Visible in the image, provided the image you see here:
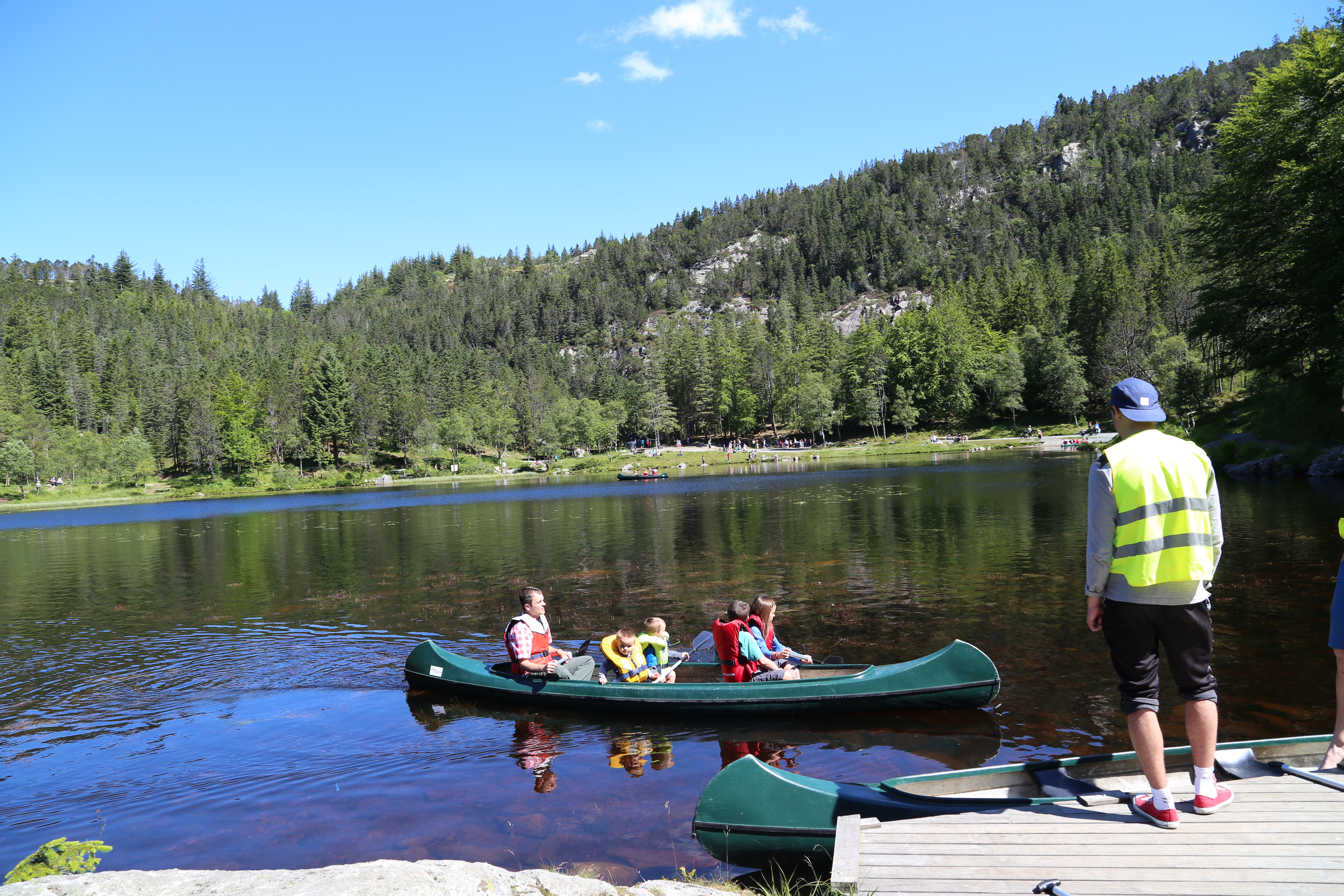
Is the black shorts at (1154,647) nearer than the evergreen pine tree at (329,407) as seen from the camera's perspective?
Yes

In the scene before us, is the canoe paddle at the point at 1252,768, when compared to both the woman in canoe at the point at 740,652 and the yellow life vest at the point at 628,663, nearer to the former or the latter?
the woman in canoe at the point at 740,652

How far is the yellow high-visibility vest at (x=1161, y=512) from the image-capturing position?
16.7 feet

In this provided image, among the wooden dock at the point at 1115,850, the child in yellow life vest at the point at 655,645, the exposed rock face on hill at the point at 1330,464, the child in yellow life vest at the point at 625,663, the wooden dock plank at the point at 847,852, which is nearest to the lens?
the wooden dock at the point at 1115,850

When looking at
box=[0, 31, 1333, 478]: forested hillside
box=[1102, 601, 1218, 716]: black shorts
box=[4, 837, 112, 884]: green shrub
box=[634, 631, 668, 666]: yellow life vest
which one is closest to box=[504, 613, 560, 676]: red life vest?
box=[634, 631, 668, 666]: yellow life vest

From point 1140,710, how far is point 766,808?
285cm

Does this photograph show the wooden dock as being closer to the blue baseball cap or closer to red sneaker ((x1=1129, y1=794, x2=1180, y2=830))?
red sneaker ((x1=1129, y1=794, x2=1180, y2=830))

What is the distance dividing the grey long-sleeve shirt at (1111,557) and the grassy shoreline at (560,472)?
79726mm

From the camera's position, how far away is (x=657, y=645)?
12.1m

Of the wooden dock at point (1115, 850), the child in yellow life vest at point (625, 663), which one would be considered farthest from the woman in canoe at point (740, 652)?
the wooden dock at point (1115, 850)

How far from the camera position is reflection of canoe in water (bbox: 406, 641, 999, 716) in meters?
10.2

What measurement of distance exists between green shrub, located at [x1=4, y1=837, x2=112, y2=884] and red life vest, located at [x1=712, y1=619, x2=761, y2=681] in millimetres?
7486

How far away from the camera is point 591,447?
127 meters

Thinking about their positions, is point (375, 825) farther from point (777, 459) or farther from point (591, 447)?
point (591, 447)

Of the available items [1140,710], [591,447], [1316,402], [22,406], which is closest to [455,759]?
[1140,710]
